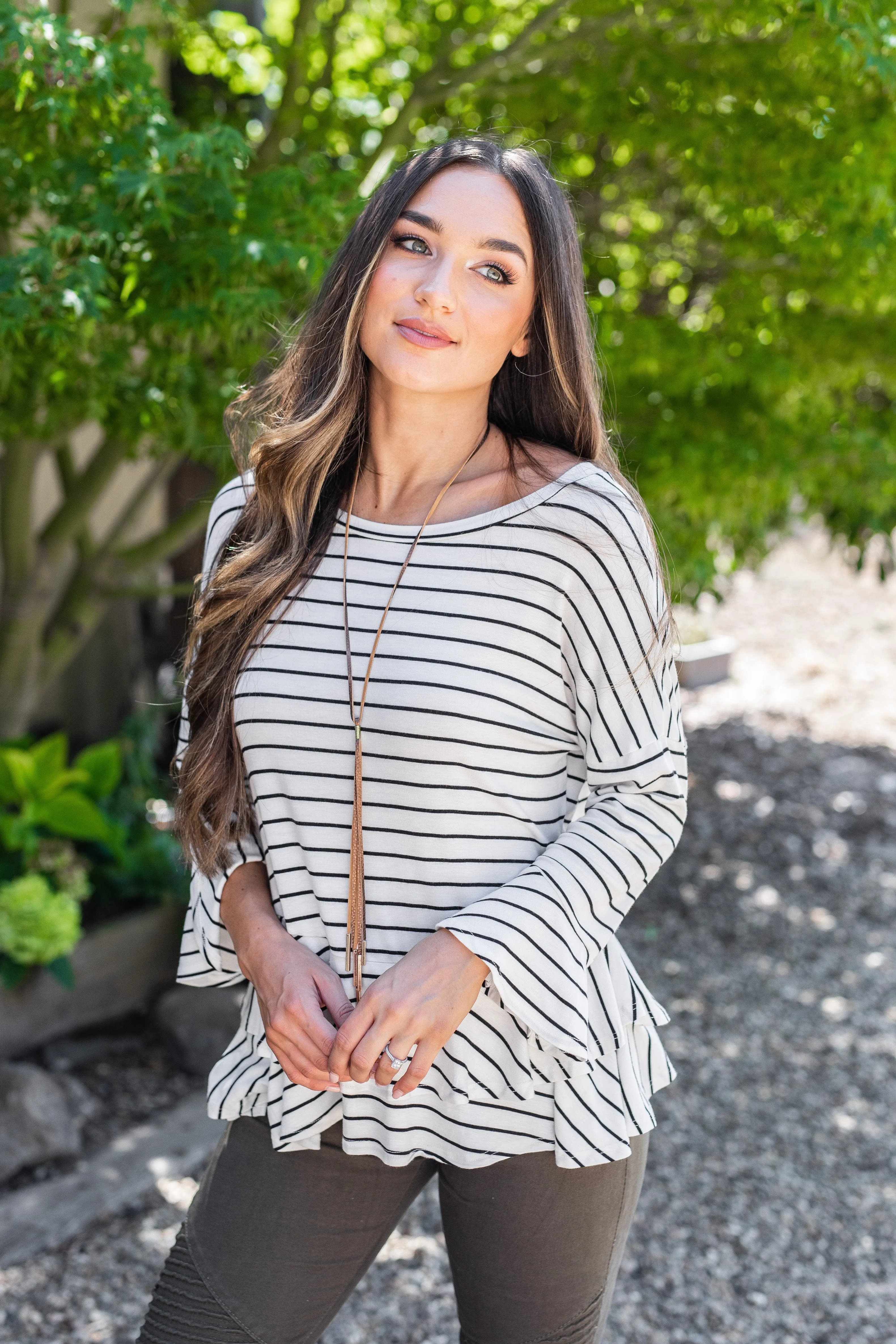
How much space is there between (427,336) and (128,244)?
1.32m

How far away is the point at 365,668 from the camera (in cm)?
163

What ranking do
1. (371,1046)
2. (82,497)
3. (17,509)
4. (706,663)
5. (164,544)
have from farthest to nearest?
(706,663), (164,544), (82,497), (17,509), (371,1046)

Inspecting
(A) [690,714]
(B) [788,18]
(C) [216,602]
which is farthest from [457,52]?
(A) [690,714]

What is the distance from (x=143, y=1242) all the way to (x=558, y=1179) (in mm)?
1990

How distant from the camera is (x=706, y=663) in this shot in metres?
8.80

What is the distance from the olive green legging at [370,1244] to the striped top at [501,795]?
0.18ft

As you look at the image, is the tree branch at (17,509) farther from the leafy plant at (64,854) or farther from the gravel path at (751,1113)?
the gravel path at (751,1113)

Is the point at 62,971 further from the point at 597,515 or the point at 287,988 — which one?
the point at 597,515

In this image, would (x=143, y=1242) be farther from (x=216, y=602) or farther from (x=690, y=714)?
(x=690, y=714)

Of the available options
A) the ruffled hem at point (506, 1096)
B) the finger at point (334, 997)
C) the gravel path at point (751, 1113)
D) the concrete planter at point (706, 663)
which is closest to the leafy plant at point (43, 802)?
the gravel path at point (751, 1113)

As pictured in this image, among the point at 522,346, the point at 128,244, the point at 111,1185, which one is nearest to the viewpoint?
the point at 522,346

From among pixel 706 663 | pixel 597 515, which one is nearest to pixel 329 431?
pixel 597 515

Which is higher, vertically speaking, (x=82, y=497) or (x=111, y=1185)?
(x=82, y=497)

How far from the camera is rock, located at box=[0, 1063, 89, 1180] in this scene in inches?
132
